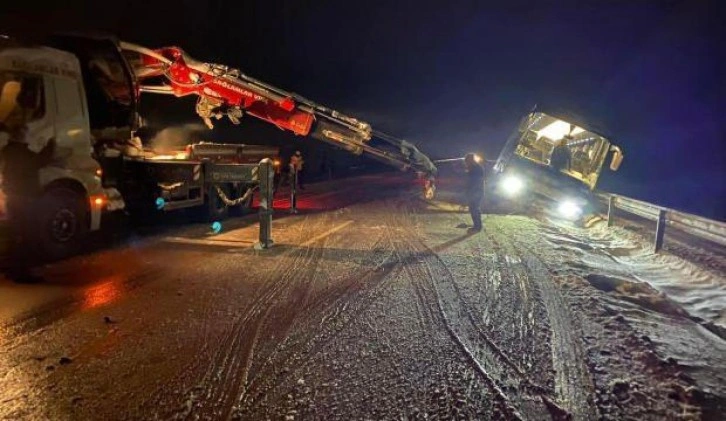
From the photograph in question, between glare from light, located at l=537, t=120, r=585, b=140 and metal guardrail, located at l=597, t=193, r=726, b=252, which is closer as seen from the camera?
metal guardrail, located at l=597, t=193, r=726, b=252

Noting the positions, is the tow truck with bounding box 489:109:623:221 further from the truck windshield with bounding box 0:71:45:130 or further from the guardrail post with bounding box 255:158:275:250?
the truck windshield with bounding box 0:71:45:130

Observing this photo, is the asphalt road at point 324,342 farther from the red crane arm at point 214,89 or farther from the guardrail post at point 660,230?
the red crane arm at point 214,89

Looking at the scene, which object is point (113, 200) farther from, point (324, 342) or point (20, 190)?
point (324, 342)

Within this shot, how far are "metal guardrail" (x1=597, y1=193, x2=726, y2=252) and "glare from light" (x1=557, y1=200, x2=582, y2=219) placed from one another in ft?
7.51

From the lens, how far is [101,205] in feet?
27.8

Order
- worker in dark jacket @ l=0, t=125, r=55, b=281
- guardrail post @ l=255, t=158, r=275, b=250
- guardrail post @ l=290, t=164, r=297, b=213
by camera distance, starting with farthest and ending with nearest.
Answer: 1. guardrail post @ l=290, t=164, r=297, b=213
2. guardrail post @ l=255, t=158, r=275, b=250
3. worker in dark jacket @ l=0, t=125, r=55, b=281

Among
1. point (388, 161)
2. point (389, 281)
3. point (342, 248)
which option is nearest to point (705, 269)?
point (389, 281)

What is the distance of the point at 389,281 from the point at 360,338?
6.96ft

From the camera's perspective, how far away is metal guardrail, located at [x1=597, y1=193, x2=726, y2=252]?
23.4 ft

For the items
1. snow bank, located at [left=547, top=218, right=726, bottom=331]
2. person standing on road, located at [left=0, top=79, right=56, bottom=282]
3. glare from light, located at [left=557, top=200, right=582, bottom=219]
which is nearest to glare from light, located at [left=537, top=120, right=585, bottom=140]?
glare from light, located at [left=557, top=200, right=582, bottom=219]

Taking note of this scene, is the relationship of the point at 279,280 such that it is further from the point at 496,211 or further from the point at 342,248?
the point at 496,211

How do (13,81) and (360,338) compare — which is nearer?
(360,338)

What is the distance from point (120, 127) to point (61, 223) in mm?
2557

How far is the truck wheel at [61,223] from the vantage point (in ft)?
24.4
